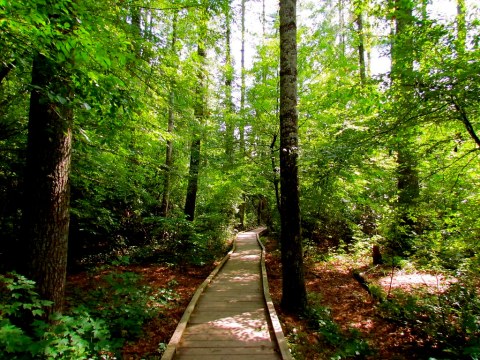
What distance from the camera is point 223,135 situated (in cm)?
1035

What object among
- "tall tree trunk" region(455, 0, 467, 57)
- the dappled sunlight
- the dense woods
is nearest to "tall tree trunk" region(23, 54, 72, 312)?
the dense woods

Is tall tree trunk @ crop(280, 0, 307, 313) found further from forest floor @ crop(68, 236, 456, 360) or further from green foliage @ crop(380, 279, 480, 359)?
green foliage @ crop(380, 279, 480, 359)

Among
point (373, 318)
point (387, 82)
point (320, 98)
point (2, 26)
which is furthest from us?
point (320, 98)

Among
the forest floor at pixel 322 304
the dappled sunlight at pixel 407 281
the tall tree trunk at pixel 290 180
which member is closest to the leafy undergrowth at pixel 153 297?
the forest floor at pixel 322 304

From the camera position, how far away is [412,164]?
17.5ft

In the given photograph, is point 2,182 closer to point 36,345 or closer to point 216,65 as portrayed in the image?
point 36,345

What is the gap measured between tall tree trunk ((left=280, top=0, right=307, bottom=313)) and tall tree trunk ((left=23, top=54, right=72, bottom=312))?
3.95 metres

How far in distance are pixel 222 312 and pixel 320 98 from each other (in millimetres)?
Answer: 6955

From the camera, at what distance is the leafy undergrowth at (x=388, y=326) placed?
4.21 m

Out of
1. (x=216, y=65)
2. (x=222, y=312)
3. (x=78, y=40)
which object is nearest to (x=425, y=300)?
(x=222, y=312)

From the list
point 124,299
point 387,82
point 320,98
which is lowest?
point 124,299

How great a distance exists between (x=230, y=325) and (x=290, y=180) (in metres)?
3.02

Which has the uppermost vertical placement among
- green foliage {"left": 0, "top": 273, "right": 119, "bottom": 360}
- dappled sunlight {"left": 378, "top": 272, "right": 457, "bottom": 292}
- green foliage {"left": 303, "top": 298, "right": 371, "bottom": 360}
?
green foliage {"left": 0, "top": 273, "right": 119, "bottom": 360}

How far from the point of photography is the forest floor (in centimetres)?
442
